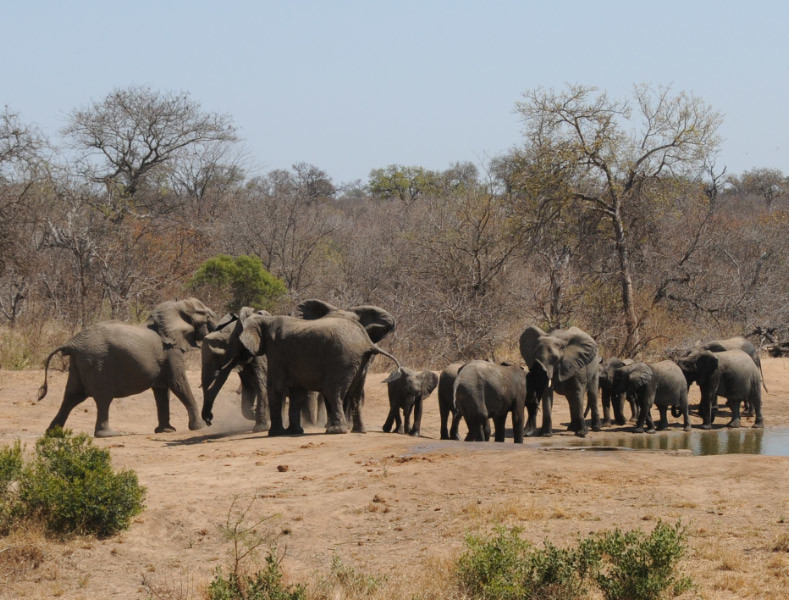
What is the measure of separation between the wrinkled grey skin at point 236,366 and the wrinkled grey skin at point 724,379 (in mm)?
7582

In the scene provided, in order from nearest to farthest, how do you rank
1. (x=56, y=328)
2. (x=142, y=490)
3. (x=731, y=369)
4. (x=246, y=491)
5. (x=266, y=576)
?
(x=266, y=576) < (x=142, y=490) < (x=246, y=491) < (x=731, y=369) < (x=56, y=328)

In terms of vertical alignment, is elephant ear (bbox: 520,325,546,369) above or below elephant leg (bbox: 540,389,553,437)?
above

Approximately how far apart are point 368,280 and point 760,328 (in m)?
10.6

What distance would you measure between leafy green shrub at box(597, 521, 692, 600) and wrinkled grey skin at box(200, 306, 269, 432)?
7.98 m

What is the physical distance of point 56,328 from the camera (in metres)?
20.8

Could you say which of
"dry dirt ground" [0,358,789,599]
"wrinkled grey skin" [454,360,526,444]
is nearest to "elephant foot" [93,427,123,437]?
"dry dirt ground" [0,358,789,599]

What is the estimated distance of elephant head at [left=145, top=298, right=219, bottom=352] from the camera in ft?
50.0

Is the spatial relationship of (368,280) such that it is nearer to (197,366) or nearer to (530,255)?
(530,255)

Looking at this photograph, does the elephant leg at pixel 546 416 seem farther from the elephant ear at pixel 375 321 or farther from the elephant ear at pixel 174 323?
the elephant ear at pixel 174 323

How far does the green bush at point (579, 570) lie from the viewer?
22.4ft

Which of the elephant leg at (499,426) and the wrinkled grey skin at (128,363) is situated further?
the wrinkled grey skin at (128,363)

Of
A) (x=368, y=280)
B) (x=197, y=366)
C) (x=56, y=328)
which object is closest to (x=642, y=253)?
(x=368, y=280)

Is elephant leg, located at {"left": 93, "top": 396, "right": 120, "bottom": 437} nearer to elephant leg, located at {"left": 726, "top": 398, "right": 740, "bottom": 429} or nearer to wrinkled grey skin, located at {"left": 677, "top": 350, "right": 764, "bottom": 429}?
wrinkled grey skin, located at {"left": 677, "top": 350, "right": 764, "bottom": 429}

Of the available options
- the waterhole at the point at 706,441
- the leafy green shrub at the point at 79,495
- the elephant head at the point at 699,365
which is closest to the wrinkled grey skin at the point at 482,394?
the waterhole at the point at 706,441
